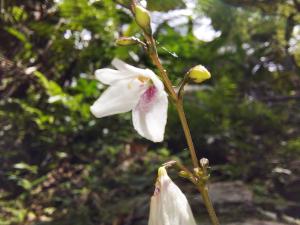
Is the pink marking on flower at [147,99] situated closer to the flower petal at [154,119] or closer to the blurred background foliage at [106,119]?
the flower petal at [154,119]

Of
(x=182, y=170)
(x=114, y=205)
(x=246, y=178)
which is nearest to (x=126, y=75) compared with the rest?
(x=182, y=170)

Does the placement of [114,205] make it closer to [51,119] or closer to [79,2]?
[51,119]

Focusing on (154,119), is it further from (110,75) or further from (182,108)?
(110,75)

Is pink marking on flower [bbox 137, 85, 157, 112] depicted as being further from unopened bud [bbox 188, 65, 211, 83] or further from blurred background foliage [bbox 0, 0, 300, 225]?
blurred background foliage [bbox 0, 0, 300, 225]

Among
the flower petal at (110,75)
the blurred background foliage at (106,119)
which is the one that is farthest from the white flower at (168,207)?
the blurred background foliage at (106,119)

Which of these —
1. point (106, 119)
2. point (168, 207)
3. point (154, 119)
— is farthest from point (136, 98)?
point (106, 119)

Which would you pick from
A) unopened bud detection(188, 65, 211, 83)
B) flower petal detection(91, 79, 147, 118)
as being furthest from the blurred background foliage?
unopened bud detection(188, 65, 211, 83)
